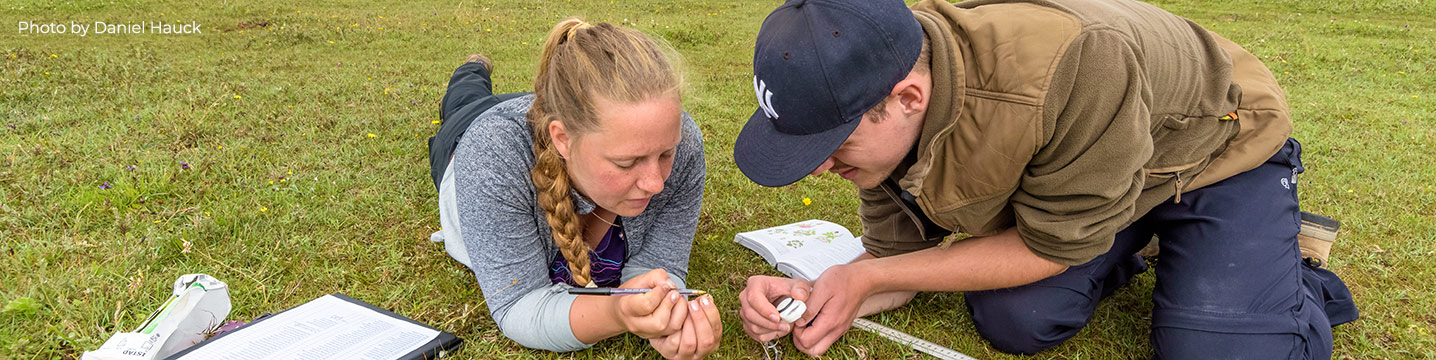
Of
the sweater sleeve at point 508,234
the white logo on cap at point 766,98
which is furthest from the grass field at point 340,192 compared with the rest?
the white logo on cap at point 766,98

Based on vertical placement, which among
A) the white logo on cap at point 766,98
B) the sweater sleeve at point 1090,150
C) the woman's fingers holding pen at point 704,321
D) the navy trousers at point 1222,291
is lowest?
the navy trousers at point 1222,291

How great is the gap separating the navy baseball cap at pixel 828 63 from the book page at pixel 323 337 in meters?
1.18

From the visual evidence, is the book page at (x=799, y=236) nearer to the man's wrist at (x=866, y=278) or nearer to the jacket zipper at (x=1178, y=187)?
the man's wrist at (x=866, y=278)

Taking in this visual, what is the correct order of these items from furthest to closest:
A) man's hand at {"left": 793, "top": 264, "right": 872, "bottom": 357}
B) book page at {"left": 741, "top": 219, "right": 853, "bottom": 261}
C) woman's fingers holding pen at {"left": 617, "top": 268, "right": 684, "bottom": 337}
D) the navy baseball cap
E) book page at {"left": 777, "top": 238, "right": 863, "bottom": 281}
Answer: book page at {"left": 741, "top": 219, "right": 853, "bottom": 261} < book page at {"left": 777, "top": 238, "right": 863, "bottom": 281} < man's hand at {"left": 793, "top": 264, "right": 872, "bottom": 357} < woman's fingers holding pen at {"left": 617, "top": 268, "right": 684, "bottom": 337} < the navy baseball cap

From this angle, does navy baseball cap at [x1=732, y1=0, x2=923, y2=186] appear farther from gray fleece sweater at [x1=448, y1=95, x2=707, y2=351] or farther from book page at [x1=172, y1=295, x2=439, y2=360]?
book page at [x1=172, y1=295, x2=439, y2=360]

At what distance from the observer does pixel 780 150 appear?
176 cm

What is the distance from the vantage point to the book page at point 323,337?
2055 mm

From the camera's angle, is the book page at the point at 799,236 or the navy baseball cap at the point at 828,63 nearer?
the navy baseball cap at the point at 828,63

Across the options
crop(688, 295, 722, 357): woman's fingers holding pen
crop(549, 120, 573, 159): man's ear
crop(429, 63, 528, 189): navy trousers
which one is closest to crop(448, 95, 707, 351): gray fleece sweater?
crop(549, 120, 573, 159): man's ear

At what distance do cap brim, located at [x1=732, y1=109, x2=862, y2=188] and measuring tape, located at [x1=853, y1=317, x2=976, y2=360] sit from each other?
2.45ft

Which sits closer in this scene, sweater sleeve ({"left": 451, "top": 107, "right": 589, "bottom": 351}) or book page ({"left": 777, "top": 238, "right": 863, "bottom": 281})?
sweater sleeve ({"left": 451, "top": 107, "right": 589, "bottom": 351})

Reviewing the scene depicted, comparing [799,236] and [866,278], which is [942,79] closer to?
[866,278]

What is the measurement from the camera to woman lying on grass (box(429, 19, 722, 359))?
191cm

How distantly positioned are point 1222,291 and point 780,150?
132 centimetres
